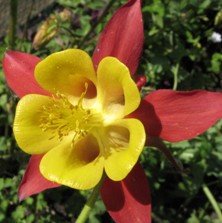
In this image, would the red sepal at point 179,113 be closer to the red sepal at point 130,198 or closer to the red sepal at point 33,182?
the red sepal at point 130,198

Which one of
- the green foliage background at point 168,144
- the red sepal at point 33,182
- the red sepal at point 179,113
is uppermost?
the red sepal at point 179,113

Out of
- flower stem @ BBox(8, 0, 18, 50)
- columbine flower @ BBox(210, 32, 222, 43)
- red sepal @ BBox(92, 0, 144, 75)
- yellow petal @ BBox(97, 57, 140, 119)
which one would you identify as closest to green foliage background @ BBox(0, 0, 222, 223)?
columbine flower @ BBox(210, 32, 222, 43)

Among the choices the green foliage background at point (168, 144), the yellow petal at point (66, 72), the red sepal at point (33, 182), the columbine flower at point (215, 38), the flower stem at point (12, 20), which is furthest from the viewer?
the columbine flower at point (215, 38)

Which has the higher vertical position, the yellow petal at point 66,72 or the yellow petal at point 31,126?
the yellow petal at point 66,72

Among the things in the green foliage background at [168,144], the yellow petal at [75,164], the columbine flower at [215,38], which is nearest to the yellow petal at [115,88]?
the yellow petal at [75,164]

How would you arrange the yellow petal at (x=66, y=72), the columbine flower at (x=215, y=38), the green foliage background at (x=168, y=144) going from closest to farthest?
the yellow petal at (x=66, y=72) < the green foliage background at (x=168, y=144) < the columbine flower at (x=215, y=38)

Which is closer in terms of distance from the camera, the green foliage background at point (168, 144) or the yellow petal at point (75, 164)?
the yellow petal at point (75, 164)

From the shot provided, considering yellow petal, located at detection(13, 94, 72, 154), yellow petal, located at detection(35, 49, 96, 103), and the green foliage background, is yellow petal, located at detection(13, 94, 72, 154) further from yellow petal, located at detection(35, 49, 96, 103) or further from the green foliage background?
the green foliage background

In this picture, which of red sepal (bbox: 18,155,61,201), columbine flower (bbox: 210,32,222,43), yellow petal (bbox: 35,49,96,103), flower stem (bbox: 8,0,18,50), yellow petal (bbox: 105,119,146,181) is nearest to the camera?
yellow petal (bbox: 105,119,146,181)
